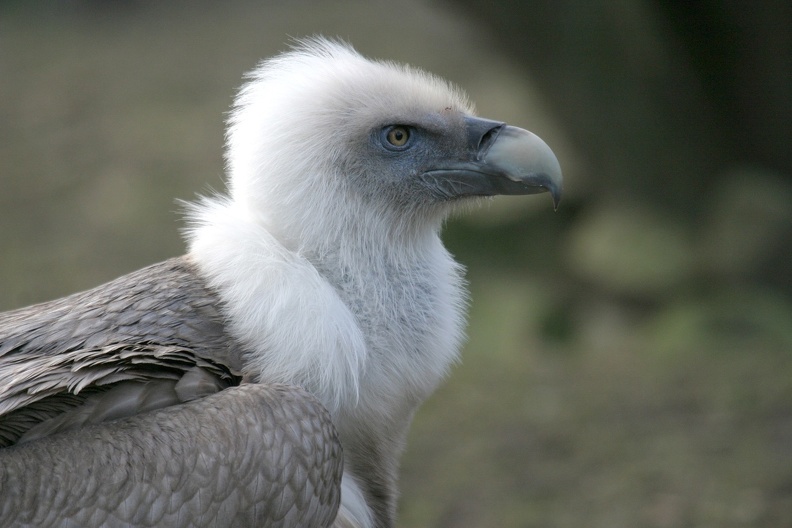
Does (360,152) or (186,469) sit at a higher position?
(360,152)

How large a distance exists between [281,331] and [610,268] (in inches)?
240

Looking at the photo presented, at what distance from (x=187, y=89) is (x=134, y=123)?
1.23m

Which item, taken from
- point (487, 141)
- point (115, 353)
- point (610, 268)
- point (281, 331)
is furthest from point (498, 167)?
point (610, 268)

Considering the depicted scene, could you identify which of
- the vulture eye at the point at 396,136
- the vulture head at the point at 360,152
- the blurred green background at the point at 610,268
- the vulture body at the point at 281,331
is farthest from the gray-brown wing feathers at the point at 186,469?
the blurred green background at the point at 610,268

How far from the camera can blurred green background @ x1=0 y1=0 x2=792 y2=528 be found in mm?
6293

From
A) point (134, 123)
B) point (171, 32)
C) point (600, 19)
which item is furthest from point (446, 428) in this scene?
point (171, 32)

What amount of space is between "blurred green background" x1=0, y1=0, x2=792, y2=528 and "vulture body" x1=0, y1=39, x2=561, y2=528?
287 centimetres

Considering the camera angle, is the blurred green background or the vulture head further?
the blurred green background

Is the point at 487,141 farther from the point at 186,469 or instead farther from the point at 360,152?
the point at 186,469

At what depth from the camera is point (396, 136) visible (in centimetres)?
351

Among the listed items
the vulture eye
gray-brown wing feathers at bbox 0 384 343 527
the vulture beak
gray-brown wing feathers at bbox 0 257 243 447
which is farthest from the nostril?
gray-brown wing feathers at bbox 0 384 343 527

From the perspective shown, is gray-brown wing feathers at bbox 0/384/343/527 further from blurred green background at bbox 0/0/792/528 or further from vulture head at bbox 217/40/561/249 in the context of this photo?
blurred green background at bbox 0/0/792/528

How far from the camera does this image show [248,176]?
3.36 meters

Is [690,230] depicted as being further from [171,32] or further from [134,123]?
[171,32]
